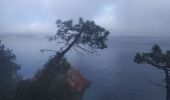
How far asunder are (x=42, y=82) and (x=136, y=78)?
8214 centimetres

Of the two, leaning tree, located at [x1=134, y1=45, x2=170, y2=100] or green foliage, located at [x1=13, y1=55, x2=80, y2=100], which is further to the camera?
leaning tree, located at [x1=134, y1=45, x2=170, y2=100]

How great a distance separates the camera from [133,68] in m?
122

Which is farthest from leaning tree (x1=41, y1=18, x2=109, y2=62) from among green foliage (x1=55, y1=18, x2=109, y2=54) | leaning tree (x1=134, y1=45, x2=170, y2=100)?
leaning tree (x1=134, y1=45, x2=170, y2=100)

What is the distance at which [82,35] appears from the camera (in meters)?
23.5

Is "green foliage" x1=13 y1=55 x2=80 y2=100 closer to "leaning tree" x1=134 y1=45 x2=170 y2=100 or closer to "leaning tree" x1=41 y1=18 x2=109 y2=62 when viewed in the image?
"leaning tree" x1=41 y1=18 x2=109 y2=62

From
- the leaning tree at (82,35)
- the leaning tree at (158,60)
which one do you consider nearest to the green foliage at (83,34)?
the leaning tree at (82,35)

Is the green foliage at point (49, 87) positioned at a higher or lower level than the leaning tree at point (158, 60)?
lower

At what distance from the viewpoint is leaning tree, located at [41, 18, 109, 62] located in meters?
22.9

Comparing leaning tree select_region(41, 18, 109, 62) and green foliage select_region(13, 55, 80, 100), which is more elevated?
leaning tree select_region(41, 18, 109, 62)

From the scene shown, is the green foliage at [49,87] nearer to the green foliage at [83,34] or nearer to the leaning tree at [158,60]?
the green foliage at [83,34]

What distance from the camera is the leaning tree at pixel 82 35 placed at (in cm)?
2291

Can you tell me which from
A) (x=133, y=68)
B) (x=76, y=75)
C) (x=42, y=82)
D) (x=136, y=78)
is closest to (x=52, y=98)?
(x=42, y=82)

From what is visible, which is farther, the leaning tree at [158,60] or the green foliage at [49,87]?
the leaning tree at [158,60]

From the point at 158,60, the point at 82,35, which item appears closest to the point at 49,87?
the point at 82,35
